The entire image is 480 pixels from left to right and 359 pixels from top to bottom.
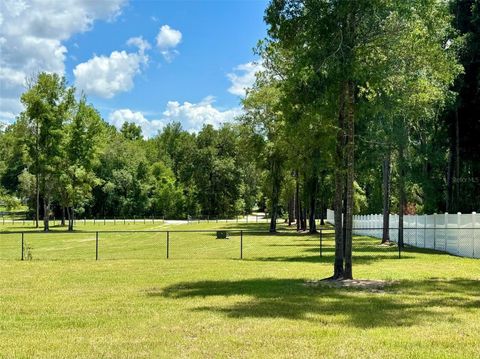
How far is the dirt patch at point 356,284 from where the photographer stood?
15.0 metres

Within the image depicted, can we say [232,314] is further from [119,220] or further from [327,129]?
[119,220]

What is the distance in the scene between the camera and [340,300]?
12852 mm

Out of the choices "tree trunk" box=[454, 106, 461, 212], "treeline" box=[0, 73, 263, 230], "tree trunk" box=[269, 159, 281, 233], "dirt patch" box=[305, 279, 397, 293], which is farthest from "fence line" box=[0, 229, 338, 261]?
"treeline" box=[0, 73, 263, 230]

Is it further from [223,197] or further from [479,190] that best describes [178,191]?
[479,190]

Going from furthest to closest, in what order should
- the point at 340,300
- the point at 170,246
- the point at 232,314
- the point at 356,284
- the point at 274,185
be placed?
the point at 274,185
the point at 170,246
the point at 356,284
the point at 340,300
the point at 232,314

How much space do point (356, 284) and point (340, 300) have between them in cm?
281

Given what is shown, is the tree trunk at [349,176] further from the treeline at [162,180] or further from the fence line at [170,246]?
the treeline at [162,180]

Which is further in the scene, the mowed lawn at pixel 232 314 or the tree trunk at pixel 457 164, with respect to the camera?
the tree trunk at pixel 457 164

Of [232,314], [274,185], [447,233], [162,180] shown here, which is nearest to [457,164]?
[447,233]

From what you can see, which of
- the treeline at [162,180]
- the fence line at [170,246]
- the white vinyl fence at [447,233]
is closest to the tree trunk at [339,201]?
the fence line at [170,246]

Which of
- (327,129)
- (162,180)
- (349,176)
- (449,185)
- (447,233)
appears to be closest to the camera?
(349,176)

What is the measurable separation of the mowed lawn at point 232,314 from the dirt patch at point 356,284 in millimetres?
257

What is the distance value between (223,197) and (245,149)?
5979 cm

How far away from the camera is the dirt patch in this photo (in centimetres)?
1502
